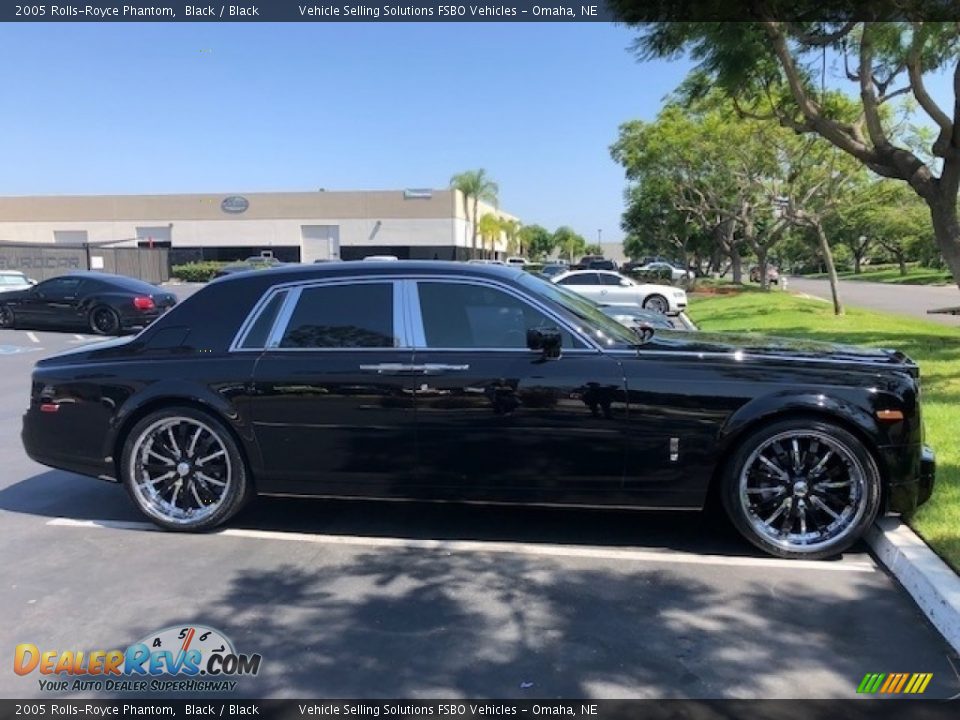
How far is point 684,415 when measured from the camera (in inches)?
164

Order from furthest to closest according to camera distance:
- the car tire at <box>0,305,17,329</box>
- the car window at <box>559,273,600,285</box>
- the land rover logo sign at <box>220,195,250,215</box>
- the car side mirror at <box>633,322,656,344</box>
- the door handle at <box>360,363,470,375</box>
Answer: the land rover logo sign at <box>220,195,250,215</box>, the car window at <box>559,273,600,285</box>, the car tire at <box>0,305,17,329</box>, the car side mirror at <box>633,322,656,344</box>, the door handle at <box>360,363,470,375</box>

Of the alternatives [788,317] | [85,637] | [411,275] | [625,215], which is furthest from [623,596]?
[625,215]

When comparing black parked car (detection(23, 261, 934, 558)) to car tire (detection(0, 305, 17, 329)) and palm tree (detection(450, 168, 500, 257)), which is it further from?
palm tree (detection(450, 168, 500, 257))

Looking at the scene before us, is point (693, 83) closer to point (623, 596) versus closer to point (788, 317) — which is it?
point (788, 317)

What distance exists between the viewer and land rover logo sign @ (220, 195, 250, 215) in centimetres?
6050

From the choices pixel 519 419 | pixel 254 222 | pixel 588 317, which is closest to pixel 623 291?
pixel 588 317

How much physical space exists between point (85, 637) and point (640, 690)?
8.36 feet

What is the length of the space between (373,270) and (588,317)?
56.4 inches

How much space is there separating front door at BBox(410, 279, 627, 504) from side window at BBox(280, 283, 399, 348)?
375 millimetres

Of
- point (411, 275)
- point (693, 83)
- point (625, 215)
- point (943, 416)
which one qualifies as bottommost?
point (943, 416)

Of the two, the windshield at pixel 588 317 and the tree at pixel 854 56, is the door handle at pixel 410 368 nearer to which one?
the windshield at pixel 588 317

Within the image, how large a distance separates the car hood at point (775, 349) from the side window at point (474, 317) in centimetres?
77

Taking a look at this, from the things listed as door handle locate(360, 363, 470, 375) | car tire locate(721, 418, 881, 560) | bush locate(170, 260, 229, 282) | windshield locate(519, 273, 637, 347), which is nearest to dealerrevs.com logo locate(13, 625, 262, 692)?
door handle locate(360, 363, 470, 375)

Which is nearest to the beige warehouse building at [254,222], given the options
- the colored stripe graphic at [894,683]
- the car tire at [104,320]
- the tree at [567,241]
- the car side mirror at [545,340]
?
the car tire at [104,320]
